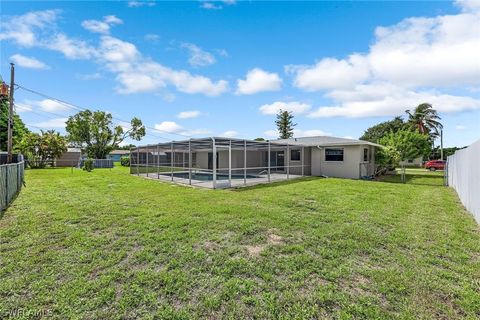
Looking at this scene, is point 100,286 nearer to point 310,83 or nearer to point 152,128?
point 310,83

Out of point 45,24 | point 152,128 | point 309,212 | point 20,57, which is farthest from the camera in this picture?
point 152,128

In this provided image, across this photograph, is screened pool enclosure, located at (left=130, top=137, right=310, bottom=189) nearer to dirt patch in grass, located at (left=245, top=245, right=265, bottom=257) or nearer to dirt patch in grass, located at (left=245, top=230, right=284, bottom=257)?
dirt patch in grass, located at (left=245, top=230, right=284, bottom=257)

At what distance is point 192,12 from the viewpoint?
32.6 ft

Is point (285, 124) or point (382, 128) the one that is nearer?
point (382, 128)

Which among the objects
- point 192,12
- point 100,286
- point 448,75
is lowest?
point 100,286

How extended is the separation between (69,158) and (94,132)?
5228mm

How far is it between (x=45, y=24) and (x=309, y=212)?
15218 millimetres

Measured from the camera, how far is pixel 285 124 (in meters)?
45.4

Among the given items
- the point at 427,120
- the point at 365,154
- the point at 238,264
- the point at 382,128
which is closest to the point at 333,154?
the point at 365,154

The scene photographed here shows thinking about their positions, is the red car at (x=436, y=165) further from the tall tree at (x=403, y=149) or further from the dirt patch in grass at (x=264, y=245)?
the dirt patch in grass at (x=264, y=245)

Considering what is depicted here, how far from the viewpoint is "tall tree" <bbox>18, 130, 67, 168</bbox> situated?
2322cm

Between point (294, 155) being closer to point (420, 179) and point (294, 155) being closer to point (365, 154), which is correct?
point (365, 154)

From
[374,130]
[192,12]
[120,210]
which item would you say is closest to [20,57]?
[192,12]

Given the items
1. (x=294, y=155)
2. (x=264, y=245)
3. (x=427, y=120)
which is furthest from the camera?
(x=427, y=120)
